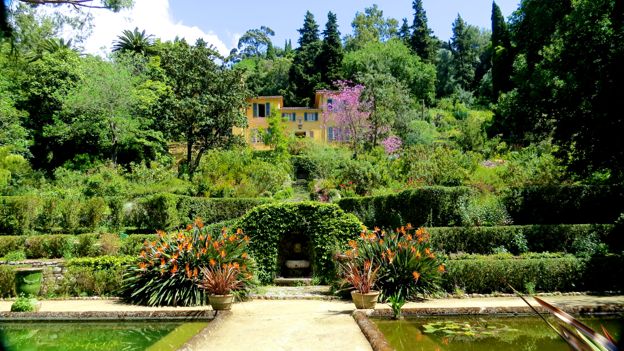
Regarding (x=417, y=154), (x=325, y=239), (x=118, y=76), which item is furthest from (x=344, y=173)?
(x=118, y=76)

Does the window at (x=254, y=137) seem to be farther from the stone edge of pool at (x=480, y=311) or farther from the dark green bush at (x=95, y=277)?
the stone edge of pool at (x=480, y=311)

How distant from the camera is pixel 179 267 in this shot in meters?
12.0

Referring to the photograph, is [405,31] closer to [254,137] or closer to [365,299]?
[254,137]

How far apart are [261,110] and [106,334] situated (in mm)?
40717

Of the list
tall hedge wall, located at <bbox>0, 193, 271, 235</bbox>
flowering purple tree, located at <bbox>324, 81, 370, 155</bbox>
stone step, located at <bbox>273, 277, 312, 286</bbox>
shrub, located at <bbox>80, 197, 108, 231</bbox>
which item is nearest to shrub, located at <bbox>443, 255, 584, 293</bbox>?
stone step, located at <bbox>273, 277, 312, 286</bbox>

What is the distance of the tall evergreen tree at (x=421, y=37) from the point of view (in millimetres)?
61969

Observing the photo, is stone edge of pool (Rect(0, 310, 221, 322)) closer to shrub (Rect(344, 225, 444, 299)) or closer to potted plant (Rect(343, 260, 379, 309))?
potted plant (Rect(343, 260, 379, 309))

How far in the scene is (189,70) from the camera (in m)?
36.1

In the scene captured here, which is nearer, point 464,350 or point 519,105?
point 464,350

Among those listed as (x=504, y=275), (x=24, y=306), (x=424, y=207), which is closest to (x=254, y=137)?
(x=424, y=207)

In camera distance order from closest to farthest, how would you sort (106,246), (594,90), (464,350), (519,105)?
(464,350), (594,90), (106,246), (519,105)

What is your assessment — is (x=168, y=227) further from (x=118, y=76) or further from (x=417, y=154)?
(x=118, y=76)

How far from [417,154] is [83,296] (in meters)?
18.2

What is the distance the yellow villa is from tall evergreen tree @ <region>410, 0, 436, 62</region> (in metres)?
19.1
